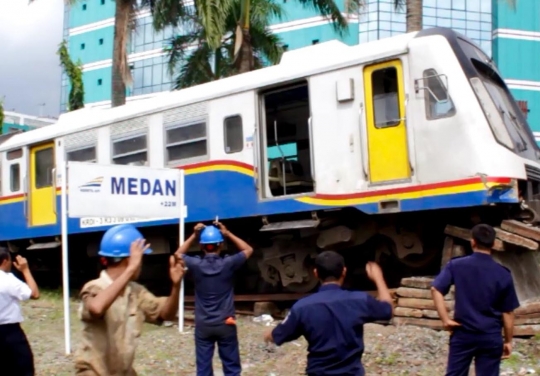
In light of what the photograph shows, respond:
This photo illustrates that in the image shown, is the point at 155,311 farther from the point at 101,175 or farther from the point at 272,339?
the point at 101,175

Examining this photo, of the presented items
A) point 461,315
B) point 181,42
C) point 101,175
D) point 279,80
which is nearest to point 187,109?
point 279,80

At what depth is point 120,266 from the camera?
176 inches

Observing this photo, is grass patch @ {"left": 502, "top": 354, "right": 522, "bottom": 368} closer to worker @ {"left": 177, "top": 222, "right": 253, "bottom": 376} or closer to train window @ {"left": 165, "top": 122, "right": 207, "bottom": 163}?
worker @ {"left": 177, "top": 222, "right": 253, "bottom": 376}

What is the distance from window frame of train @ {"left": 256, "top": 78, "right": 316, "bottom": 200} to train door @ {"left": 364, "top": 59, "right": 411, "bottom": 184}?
0.97 m

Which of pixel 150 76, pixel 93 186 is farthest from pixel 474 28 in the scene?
pixel 93 186

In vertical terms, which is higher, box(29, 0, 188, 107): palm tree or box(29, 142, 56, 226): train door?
box(29, 0, 188, 107): palm tree

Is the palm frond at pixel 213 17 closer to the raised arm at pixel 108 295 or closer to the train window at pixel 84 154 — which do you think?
the train window at pixel 84 154

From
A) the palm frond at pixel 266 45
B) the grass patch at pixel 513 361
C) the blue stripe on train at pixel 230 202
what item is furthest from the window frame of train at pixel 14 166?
the grass patch at pixel 513 361

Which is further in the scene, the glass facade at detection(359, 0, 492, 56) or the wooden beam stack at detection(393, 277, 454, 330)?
the glass facade at detection(359, 0, 492, 56)

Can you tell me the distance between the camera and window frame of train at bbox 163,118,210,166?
38.7 feet

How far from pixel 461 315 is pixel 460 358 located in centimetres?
31

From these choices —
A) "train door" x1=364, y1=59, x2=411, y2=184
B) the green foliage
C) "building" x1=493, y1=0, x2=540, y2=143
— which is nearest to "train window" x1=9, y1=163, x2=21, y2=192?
"train door" x1=364, y1=59, x2=411, y2=184

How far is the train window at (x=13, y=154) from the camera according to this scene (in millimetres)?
15518

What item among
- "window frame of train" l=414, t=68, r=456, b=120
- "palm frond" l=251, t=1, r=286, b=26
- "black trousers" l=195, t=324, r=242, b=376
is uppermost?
"palm frond" l=251, t=1, r=286, b=26
